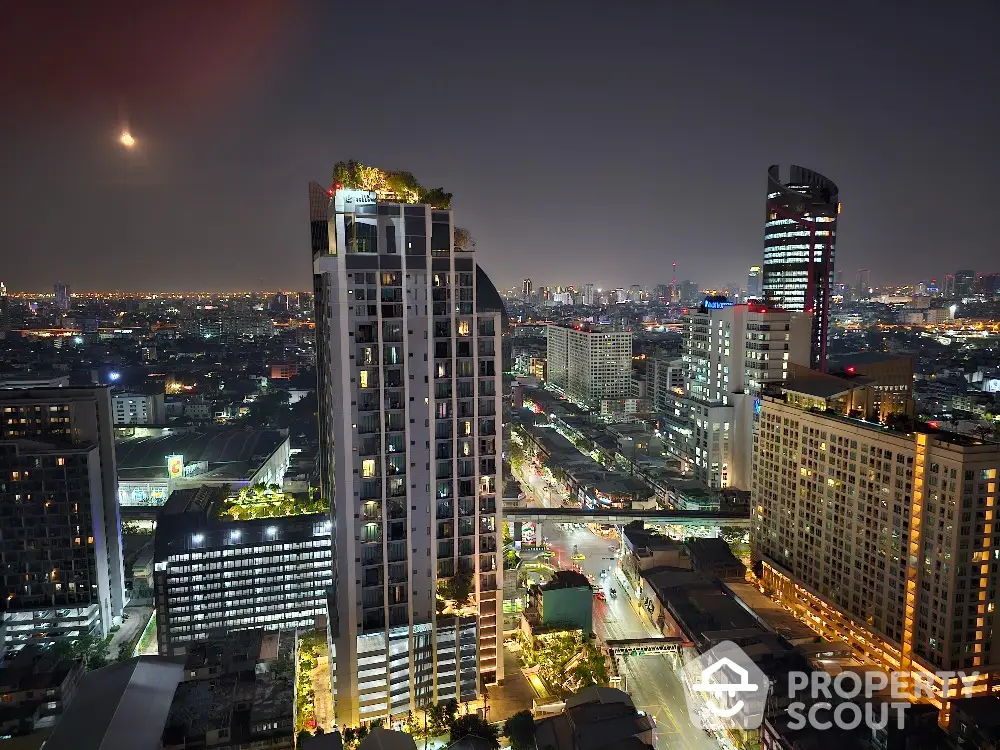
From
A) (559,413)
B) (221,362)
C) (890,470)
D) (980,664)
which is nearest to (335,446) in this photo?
(890,470)

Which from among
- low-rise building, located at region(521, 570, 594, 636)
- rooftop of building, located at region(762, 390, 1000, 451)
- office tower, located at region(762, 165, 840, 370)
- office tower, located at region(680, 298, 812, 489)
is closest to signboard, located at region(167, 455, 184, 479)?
low-rise building, located at region(521, 570, 594, 636)

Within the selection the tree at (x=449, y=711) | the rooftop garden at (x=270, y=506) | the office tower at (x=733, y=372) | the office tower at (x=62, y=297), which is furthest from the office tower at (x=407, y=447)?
the office tower at (x=62, y=297)

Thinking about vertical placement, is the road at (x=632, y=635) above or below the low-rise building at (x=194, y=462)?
below

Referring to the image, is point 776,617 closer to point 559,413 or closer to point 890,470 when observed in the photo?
point 890,470

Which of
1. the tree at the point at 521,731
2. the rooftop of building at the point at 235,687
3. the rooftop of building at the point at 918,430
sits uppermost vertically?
the rooftop of building at the point at 918,430

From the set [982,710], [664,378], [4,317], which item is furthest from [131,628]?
[4,317]

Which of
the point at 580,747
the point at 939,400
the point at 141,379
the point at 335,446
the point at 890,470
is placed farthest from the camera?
the point at 141,379
